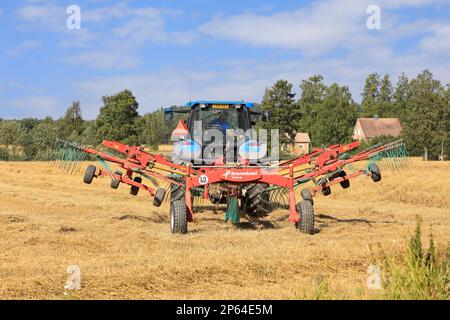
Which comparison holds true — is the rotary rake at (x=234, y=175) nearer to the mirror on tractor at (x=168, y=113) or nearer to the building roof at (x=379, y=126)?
the mirror on tractor at (x=168, y=113)

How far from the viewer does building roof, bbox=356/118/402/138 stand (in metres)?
77.9

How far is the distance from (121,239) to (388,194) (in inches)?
472

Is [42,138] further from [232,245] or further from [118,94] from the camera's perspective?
[232,245]

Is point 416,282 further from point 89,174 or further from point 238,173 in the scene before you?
point 89,174

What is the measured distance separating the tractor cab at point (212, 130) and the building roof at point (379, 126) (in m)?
67.1

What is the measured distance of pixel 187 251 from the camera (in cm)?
796

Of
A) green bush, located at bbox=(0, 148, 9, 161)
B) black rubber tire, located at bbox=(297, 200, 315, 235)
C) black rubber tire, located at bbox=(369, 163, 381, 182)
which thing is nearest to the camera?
black rubber tire, located at bbox=(297, 200, 315, 235)

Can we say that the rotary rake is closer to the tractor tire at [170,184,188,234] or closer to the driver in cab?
the tractor tire at [170,184,188,234]

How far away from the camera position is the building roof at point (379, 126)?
77875mm

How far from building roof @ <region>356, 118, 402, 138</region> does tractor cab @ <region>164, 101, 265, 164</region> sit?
220 feet

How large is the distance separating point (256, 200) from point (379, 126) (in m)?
71.5

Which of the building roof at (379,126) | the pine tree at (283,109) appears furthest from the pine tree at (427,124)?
the building roof at (379,126)

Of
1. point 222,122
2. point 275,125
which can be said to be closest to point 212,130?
point 222,122

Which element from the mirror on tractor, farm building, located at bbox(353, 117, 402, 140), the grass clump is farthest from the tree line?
the grass clump
